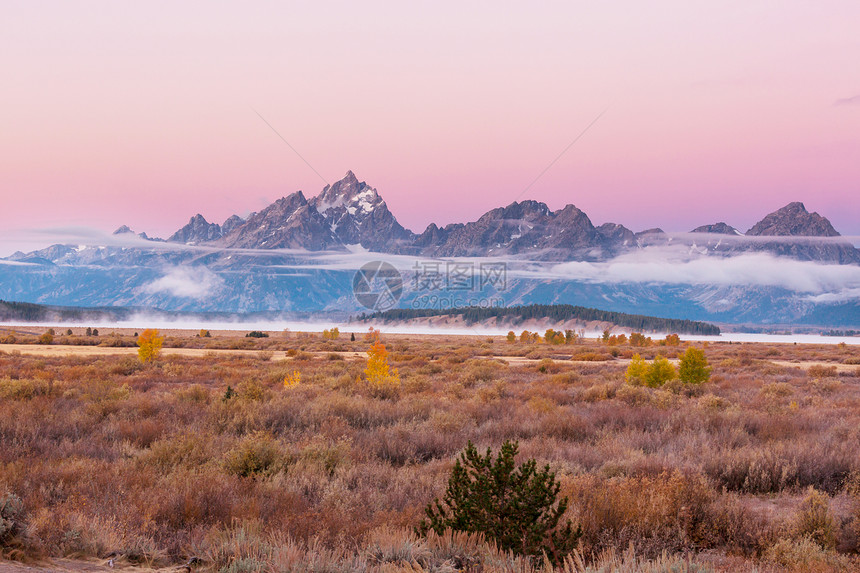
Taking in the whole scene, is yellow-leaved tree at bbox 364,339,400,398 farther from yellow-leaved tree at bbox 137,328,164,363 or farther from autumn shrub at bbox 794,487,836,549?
yellow-leaved tree at bbox 137,328,164,363

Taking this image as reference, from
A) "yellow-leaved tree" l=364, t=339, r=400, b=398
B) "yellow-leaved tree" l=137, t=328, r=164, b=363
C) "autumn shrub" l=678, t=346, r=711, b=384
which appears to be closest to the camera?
"yellow-leaved tree" l=364, t=339, r=400, b=398

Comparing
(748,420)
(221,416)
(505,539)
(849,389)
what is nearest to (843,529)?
(505,539)

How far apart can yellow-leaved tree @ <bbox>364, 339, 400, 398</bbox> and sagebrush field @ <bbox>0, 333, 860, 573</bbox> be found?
2470 millimetres

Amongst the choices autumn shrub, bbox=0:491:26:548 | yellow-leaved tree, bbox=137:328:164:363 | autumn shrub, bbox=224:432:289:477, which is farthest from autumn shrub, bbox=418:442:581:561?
yellow-leaved tree, bbox=137:328:164:363

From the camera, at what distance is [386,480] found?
8.06m

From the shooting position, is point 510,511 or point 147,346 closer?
point 510,511

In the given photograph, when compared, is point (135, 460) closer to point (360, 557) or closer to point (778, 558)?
point (360, 557)

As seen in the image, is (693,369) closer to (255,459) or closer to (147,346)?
(255,459)

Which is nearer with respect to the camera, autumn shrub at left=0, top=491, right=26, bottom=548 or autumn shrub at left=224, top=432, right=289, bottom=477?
autumn shrub at left=0, top=491, right=26, bottom=548

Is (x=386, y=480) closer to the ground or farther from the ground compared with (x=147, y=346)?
farther from the ground

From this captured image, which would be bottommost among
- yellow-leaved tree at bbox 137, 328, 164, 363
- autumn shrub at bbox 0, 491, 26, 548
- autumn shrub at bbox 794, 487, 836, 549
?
yellow-leaved tree at bbox 137, 328, 164, 363

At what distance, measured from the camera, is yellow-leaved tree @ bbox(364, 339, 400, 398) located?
18.2 meters

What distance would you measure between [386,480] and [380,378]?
1168cm

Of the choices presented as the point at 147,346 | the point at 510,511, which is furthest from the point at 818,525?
the point at 147,346
